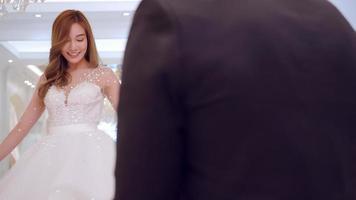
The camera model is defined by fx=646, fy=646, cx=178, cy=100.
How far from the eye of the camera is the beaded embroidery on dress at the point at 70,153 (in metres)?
2.80

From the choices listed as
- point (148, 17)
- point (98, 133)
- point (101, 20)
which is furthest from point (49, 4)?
point (148, 17)

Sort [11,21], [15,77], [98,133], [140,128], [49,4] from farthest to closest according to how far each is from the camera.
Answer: [15,77]
[11,21]
[49,4]
[98,133]
[140,128]

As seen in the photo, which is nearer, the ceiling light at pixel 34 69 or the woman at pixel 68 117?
the woman at pixel 68 117

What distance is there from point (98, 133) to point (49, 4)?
12.8 feet

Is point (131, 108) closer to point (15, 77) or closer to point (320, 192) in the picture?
point (320, 192)

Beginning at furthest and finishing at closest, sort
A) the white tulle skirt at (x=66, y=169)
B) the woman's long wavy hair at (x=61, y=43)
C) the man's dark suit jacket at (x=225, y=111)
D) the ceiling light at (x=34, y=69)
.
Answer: the ceiling light at (x=34, y=69)
the woman's long wavy hair at (x=61, y=43)
the white tulle skirt at (x=66, y=169)
the man's dark suit jacket at (x=225, y=111)

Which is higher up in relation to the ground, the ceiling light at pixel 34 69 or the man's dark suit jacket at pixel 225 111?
the man's dark suit jacket at pixel 225 111

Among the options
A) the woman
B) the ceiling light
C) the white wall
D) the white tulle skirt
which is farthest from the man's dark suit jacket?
the ceiling light

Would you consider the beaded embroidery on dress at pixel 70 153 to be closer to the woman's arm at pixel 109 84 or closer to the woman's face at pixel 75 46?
the woman's arm at pixel 109 84

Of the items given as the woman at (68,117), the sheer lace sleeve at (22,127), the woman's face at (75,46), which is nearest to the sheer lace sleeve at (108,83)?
the woman at (68,117)

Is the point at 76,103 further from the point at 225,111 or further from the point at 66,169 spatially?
the point at 225,111

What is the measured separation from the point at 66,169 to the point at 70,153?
13 centimetres

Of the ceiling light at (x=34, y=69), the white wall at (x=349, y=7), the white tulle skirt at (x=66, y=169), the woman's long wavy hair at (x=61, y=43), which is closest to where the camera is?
the white tulle skirt at (x=66, y=169)

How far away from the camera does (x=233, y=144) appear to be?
678 mm
